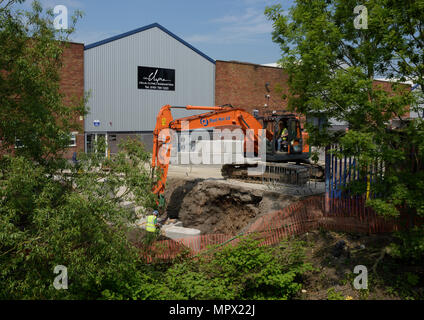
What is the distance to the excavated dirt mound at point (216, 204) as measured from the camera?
1542 centimetres

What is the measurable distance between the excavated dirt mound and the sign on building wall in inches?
605

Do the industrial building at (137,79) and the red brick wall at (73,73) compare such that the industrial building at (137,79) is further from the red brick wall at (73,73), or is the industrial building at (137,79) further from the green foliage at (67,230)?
the green foliage at (67,230)

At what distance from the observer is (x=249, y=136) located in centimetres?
1664

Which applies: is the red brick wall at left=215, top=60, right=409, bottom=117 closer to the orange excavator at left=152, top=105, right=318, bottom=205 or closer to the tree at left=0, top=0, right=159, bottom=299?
the orange excavator at left=152, top=105, right=318, bottom=205

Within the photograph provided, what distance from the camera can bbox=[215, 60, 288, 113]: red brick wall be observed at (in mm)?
36094

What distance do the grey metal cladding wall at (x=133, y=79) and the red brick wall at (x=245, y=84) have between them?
2291mm

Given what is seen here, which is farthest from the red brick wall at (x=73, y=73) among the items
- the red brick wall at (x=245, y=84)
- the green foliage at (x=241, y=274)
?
the green foliage at (x=241, y=274)

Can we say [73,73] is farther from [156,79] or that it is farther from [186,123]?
[186,123]

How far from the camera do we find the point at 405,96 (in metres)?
7.83

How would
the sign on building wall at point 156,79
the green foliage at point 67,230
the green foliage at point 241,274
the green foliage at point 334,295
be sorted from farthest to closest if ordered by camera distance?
1. the sign on building wall at point 156,79
2. the green foliage at point 241,274
3. the green foliage at point 334,295
4. the green foliage at point 67,230

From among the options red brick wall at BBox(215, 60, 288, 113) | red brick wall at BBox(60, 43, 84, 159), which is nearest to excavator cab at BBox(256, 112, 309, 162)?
red brick wall at BBox(60, 43, 84, 159)

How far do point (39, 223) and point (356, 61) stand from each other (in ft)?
28.5

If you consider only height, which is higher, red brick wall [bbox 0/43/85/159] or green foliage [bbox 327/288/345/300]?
red brick wall [bbox 0/43/85/159]

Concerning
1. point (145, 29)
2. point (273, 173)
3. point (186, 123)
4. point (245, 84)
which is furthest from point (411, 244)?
point (245, 84)
